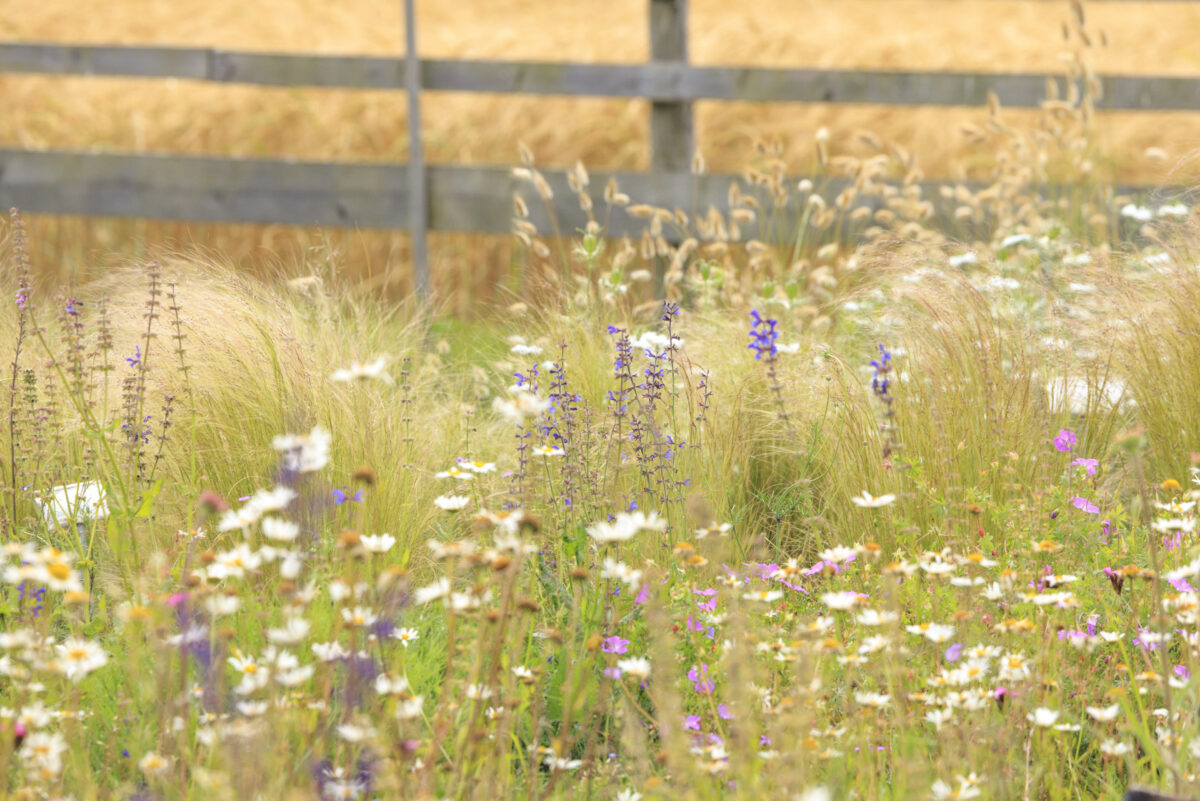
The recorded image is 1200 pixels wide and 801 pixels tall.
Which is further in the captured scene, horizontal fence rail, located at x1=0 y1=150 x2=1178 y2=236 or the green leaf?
horizontal fence rail, located at x1=0 y1=150 x2=1178 y2=236


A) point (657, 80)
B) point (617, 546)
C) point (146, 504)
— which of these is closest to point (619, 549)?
point (617, 546)

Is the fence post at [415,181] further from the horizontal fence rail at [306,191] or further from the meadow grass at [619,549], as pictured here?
the meadow grass at [619,549]

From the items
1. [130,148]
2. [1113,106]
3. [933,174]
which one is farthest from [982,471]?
[130,148]

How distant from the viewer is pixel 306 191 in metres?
5.64

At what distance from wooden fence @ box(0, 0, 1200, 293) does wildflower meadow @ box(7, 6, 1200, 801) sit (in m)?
1.68

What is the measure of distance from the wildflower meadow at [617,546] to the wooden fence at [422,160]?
5.52 ft

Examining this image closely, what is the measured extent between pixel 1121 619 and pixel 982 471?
46cm

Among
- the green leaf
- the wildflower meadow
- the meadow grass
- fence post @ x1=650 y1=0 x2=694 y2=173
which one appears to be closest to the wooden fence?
fence post @ x1=650 y1=0 x2=694 y2=173

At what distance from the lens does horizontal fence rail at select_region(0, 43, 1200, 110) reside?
550 cm

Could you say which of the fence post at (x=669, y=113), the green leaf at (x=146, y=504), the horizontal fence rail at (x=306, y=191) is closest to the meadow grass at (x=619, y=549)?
the green leaf at (x=146, y=504)

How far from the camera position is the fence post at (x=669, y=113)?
552 centimetres

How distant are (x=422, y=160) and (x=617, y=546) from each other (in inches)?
146

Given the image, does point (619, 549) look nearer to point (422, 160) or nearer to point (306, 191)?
point (422, 160)

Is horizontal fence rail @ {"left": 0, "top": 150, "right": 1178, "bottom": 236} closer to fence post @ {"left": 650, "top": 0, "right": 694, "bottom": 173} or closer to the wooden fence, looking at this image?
the wooden fence
